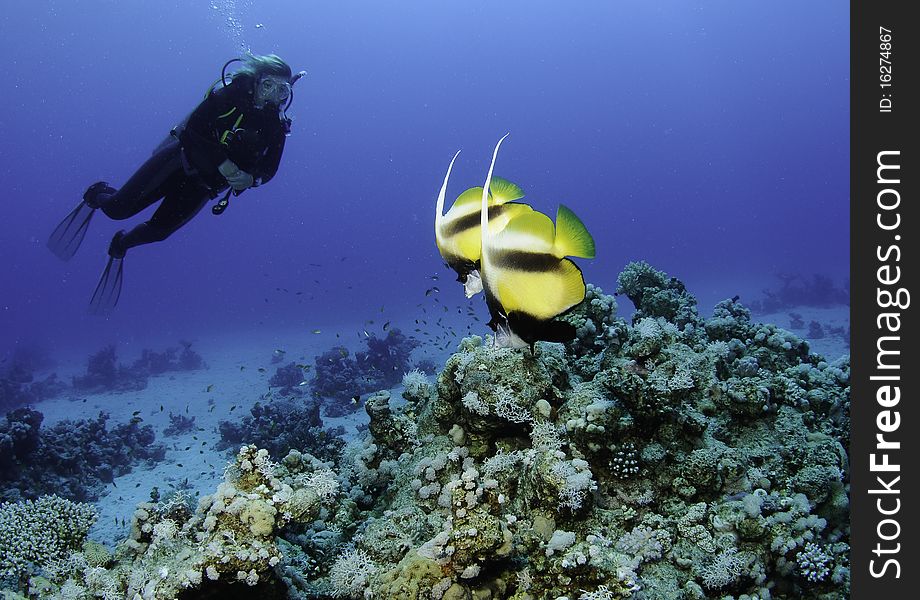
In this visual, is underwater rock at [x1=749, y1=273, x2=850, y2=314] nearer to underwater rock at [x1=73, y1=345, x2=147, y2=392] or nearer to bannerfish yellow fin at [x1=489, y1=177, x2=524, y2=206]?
bannerfish yellow fin at [x1=489, y1=177, x2=524, y2=206]

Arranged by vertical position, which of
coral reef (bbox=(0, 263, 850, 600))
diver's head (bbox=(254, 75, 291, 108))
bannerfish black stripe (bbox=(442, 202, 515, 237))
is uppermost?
diver's head (bbox=(254, 75, 291, 108))

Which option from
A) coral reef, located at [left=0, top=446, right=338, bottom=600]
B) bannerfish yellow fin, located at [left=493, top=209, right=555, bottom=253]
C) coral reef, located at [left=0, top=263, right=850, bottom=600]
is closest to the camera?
bannerfish yellow fin, located at [left=493, top=209, right=555, bottom=253]

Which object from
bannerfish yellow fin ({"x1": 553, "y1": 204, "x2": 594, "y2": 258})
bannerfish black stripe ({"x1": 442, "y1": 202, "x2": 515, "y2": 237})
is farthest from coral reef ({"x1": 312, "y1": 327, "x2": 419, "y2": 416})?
bannerfish yellow fin ({"x1": 553, "y1": 204, "x2": 594, "y2": 258})

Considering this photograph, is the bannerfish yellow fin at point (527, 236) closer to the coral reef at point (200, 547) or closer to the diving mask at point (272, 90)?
the coral reef at point (200, 547)

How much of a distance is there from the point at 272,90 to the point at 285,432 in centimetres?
665

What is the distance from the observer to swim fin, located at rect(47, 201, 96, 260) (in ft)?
27.0

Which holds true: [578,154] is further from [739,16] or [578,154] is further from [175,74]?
[175,74]

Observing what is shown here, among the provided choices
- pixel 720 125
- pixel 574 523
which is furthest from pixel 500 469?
pixel 720 125

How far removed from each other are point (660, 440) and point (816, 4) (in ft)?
462

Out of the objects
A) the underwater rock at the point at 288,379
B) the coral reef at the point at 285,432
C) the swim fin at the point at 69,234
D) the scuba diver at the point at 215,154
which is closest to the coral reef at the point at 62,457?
the coral reef at the point at 285,432

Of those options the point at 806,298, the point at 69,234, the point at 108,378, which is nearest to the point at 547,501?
the point at 69,234
